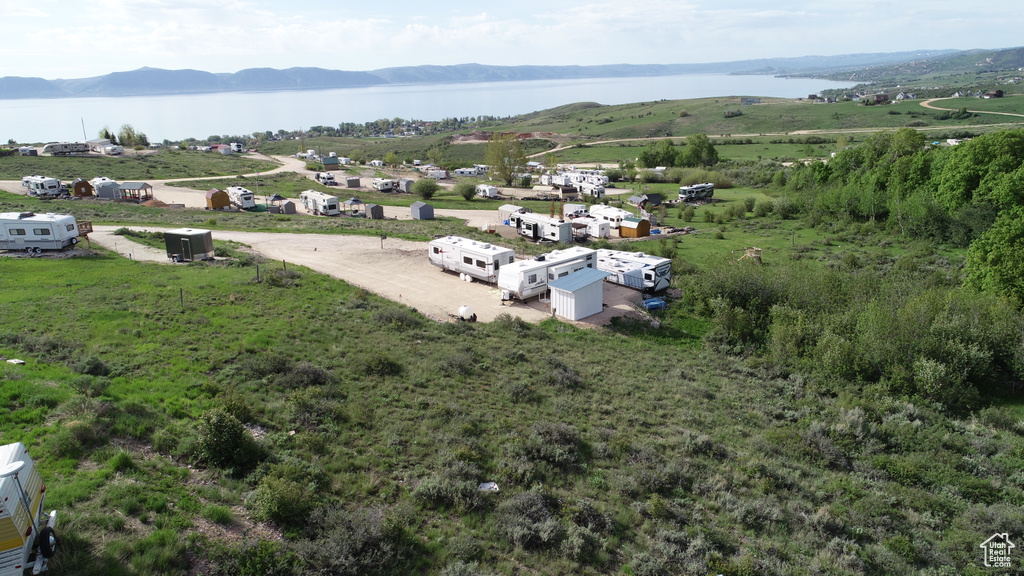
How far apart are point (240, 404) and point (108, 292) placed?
1269 cm

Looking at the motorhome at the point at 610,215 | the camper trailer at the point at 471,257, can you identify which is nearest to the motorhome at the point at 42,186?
the camper trailer at the point at 471,257

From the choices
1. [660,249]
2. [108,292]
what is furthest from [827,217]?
[108,292]

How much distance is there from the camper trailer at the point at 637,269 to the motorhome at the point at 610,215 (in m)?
13.3

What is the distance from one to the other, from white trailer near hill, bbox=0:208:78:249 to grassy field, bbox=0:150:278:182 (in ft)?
133

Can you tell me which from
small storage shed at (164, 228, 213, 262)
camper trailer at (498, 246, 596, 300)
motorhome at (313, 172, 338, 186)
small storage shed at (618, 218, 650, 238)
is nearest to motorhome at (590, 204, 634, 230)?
small storage shed at (618, 218, 650, 238)

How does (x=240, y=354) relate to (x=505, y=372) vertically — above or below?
above

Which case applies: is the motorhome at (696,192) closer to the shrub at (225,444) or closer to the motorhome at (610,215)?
the motorhome at (610,215)

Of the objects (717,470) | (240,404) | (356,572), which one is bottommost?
(717,470)

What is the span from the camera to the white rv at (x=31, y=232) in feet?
86.3

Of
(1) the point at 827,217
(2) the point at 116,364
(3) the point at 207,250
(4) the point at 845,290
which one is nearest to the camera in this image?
(2) the point at 116,364

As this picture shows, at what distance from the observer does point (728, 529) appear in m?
10.6

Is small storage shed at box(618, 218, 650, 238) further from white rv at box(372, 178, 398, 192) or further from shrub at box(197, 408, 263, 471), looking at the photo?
shrub at box(197, 408, 263, 471)

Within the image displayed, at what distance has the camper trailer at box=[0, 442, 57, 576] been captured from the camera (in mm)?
6801

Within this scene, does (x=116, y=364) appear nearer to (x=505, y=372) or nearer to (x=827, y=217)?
(x=505, y=372)
